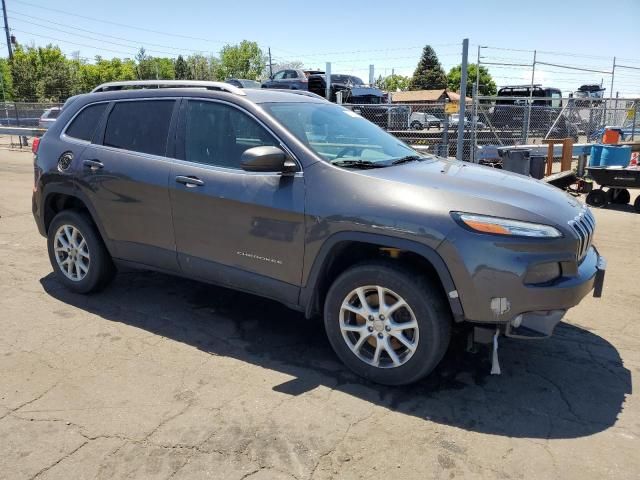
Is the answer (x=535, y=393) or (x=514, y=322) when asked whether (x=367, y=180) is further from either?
(x=535, y=393)

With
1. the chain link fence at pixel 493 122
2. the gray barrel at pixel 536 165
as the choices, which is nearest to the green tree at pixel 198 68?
the chain link fence at pixel 493 122

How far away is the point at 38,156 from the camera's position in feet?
16.3

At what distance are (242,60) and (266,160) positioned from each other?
324 feet

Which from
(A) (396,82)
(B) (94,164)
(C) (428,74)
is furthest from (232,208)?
(A) (396,82)

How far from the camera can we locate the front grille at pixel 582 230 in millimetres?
3197

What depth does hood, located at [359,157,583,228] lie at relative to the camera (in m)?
3.09

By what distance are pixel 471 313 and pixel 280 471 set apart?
134 centimetres

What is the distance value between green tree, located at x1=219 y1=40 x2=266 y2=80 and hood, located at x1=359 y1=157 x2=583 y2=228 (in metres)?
92.2

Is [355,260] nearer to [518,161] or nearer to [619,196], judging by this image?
[518,161]

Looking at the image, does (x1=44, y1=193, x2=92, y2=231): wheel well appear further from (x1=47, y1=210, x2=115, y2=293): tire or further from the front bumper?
the front bumper

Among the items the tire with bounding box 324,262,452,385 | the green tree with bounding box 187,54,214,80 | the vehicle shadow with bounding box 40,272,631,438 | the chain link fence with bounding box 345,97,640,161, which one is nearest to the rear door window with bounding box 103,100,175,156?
the vehicle shadow with bounding box 40,272,631,438

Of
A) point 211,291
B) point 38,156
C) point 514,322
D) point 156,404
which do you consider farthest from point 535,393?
point 38,156

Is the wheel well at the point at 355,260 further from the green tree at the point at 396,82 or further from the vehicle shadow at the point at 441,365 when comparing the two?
the green tree at the point at 396,82

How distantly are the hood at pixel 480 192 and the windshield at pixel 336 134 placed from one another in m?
0.30
